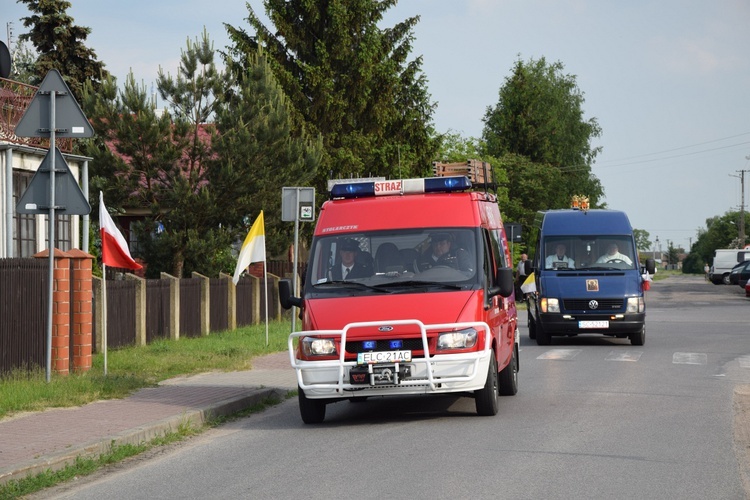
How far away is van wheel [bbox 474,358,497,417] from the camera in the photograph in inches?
452

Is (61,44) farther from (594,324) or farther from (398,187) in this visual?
(398,187)

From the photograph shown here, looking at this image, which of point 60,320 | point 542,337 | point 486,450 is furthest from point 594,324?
point 486,450

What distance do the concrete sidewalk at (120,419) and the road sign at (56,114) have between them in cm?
312

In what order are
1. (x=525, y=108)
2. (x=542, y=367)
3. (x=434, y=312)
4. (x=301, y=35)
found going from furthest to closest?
(x=525, y=108) → (x=301, y=35) → (x=542, y=367) → (x=434, y=312)

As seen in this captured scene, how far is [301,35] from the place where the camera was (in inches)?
1556

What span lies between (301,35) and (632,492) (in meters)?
33.3

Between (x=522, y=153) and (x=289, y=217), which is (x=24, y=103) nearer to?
(x=289, y=217)

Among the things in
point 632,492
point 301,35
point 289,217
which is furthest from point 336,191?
point 301,35

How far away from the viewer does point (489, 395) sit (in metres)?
11.5

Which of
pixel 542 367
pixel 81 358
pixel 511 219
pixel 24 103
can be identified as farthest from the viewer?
pixel 511 219

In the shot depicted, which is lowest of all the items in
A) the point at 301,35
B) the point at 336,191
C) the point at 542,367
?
the point at 542,367

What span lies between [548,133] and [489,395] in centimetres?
7278

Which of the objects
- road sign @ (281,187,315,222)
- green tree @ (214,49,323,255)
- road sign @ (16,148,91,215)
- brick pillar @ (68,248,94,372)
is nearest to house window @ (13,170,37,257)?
road sign @ (281,187,315,222)

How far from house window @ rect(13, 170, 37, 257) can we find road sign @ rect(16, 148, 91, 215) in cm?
897
